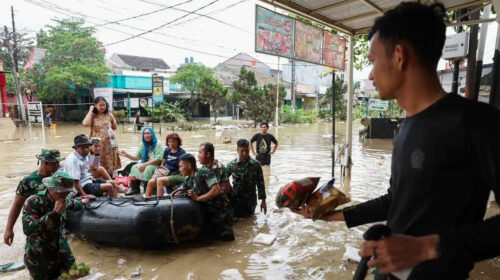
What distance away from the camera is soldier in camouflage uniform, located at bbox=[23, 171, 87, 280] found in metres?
3.10

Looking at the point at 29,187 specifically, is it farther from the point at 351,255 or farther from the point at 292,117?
the point at 292,117

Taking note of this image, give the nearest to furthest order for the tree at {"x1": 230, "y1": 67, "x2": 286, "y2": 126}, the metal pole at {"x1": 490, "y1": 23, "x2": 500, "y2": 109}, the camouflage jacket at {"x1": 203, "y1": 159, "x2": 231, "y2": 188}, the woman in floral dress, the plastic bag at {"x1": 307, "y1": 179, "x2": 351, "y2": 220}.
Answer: the plastic bag at {"x1": 307, "y1": 179, "x2": 351, "y2": 220}, the metal pole at {"x1": 490, "y1": 23, "x2": 500, "y2": 109}, the camouflage jacket at {"x1": 203, "y1": 159, "x2": 231, "y2": 188}, the woman in floral dress, the tree at {"x1": 230, "y1": 67, "x2": 286, "y2": 126}

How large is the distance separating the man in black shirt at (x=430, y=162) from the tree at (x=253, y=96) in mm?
23034

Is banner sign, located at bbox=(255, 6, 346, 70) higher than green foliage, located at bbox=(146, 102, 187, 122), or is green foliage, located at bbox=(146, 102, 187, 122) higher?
banner sign, located at bbox=(255, 6, 346, 70)

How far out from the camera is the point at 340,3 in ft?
15.3

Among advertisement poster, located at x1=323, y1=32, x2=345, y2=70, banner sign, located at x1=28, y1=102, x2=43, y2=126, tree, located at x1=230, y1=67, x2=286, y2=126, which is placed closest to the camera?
advertisement poster, located at x1=323, y1=32, x2=345, y2=70

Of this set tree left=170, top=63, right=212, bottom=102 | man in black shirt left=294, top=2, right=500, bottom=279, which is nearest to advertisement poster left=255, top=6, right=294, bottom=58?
man in black shirt left=294, top=2, right=500, bottom=279

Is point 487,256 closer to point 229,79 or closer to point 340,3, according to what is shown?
point 340,3

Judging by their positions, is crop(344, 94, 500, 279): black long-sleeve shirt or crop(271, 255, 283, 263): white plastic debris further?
crop(271, 255, 283, 263): white plastic debris

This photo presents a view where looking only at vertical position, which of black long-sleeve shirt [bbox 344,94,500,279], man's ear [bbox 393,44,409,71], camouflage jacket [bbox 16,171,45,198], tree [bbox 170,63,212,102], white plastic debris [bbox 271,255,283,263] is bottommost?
white plastic debris [bbox 271,255,283,263]

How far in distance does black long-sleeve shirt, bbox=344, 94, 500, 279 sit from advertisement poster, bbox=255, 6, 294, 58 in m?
3.96

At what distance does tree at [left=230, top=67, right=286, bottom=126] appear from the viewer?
951 inches

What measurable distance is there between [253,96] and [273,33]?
19568mm

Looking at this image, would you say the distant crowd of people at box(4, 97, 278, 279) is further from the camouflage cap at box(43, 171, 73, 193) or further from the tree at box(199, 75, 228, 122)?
the tree at box(199, 75, 228, 122)
